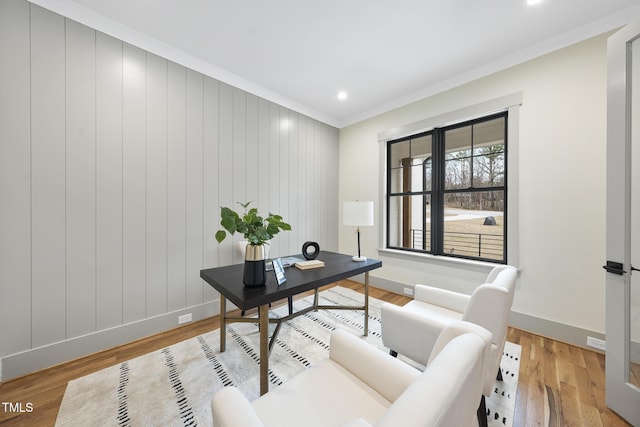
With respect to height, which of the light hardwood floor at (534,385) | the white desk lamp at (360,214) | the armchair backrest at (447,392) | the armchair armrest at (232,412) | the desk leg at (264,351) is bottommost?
the light hardwood floor at (534,385)

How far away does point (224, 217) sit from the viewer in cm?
143

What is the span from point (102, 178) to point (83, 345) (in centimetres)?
140

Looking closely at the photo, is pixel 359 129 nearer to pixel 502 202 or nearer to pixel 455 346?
pixel 502 202

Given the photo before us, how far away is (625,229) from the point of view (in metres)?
1.39

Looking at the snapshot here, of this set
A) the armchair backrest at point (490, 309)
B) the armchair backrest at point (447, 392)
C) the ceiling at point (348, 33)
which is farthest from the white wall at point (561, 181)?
the armchair backrest at point (447, 392)

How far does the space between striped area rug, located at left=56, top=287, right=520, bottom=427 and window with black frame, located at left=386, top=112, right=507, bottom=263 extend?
59.6 inches

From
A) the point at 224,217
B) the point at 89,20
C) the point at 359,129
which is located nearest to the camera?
the point at 224,217

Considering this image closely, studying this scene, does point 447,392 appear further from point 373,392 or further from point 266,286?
point 266,286

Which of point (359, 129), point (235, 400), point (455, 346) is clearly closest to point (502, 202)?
point (359, 129)

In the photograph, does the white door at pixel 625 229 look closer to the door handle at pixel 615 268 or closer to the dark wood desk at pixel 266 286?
the door handle at pixel 615 268

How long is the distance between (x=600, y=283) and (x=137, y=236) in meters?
4.15

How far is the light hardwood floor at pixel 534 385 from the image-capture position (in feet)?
4.50

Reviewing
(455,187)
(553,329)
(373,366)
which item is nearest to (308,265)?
(373,366)

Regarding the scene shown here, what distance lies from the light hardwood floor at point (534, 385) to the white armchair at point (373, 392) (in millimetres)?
1065
